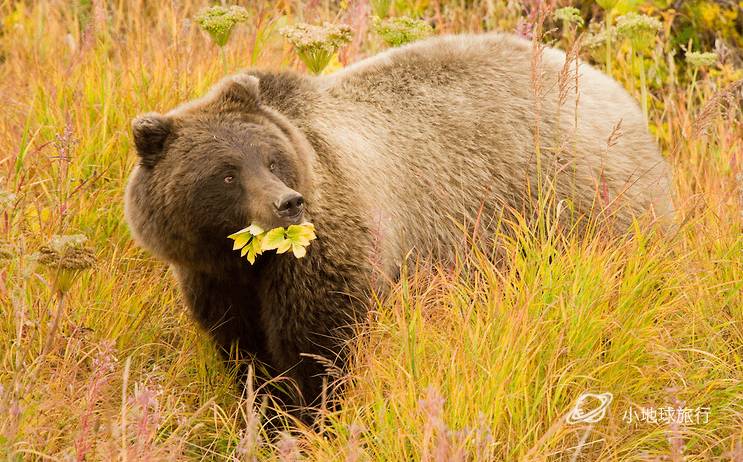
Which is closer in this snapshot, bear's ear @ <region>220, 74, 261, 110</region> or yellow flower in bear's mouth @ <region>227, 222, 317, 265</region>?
yellow flower in bear's mouth @ <region>227, 222, 317, 265</region>

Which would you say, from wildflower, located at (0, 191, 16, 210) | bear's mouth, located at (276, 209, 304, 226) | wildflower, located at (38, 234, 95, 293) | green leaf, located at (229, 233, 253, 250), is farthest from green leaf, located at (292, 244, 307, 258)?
wildflower, located at (0, 191, 16, 210)

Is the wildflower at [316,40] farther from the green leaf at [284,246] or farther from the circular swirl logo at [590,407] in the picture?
the circular swirl logo at [590,407]

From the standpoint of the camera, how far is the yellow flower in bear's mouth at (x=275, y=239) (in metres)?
3.93

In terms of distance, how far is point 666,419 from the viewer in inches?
139

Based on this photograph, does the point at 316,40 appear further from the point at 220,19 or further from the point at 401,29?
the point at 401,29

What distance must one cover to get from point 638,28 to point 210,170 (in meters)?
2.67

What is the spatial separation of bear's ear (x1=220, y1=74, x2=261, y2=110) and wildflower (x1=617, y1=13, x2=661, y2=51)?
2197 mm

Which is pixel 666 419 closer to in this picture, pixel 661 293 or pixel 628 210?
pixel 661 293

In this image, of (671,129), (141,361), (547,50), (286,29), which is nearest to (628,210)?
(547,50)

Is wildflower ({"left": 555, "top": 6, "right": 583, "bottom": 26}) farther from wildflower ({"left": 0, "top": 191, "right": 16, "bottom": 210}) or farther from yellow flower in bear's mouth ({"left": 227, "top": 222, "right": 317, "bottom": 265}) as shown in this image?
wildflower ({"left": 0, "top": 191, "right": 16, "bottom": 210})

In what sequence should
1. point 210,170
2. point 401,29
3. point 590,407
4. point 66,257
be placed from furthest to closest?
point 401,29 < point 210,170 < point 590,407 < point 66,257

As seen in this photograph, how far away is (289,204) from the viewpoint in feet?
12.5

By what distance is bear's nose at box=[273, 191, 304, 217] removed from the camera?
149 inches

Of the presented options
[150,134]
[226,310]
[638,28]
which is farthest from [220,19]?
[638,28]
